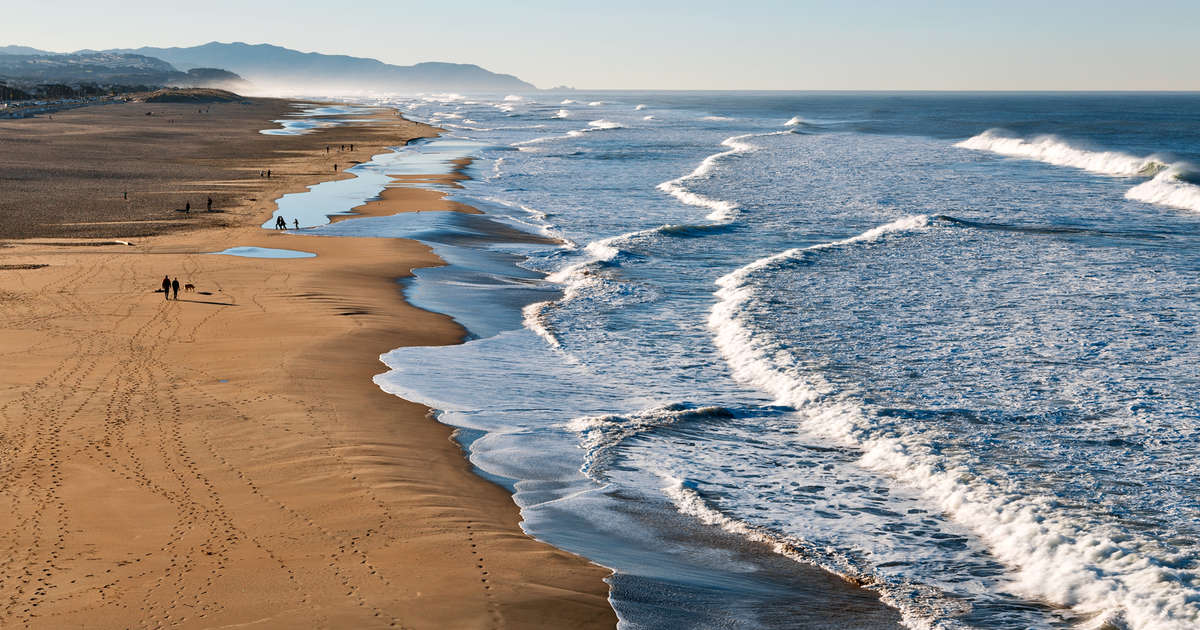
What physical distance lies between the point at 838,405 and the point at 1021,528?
14.4ft

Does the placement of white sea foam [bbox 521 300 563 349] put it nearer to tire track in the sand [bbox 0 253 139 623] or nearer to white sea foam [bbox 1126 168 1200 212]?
tire track in the sand [bbox 0 253 139 623]

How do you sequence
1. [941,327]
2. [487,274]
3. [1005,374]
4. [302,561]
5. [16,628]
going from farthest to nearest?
1. [487,274]
2. [941,327]
3. [1005,374]
4. [302,561]
5. [16,628]

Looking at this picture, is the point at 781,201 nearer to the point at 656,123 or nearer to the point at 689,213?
the point at 689,213

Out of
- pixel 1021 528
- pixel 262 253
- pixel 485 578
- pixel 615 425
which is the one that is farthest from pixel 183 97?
pixel 1021 528

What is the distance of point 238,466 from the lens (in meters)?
11.8

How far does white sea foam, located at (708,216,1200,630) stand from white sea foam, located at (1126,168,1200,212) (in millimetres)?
33711

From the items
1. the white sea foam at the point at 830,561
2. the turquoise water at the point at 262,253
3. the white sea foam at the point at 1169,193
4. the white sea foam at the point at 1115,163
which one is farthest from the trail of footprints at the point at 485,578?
the white sea foam at the point at 1115,163

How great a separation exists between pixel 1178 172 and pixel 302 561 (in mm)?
56605

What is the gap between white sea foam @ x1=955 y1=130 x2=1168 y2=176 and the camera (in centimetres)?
5931

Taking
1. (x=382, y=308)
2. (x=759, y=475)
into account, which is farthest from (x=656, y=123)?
(x=759, y=475)

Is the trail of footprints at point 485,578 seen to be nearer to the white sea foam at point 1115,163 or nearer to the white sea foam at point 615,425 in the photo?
the white sea foam at point 615,425

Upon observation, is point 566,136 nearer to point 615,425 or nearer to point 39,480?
point 615,425

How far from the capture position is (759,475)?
12438 millimetres

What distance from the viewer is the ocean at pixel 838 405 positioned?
9.70 metres
